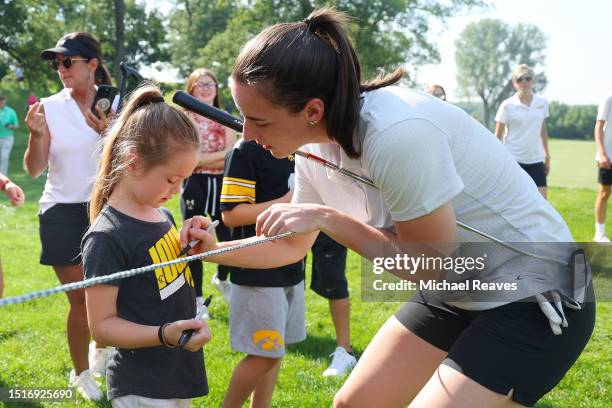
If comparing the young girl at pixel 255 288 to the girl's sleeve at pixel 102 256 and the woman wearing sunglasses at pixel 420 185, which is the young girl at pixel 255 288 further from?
the girl's sleeve at pixel 102 256

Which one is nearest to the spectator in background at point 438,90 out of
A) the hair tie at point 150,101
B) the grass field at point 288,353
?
the grass field at point 288,353

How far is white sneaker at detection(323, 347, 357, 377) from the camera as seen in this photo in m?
4.32

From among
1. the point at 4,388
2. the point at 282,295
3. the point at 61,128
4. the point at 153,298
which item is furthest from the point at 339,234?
the point at 4,388

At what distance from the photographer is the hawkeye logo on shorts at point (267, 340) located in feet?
10.8

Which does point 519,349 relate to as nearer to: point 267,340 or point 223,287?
point 267,340

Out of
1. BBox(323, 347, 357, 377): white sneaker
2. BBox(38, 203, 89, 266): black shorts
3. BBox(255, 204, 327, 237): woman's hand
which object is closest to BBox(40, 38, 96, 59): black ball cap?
BBox(38, 203, 89, 266): black shorts

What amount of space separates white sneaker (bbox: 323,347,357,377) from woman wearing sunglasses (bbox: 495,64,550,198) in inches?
193

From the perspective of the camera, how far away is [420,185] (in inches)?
74.7

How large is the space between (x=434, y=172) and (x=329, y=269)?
2.94 metres

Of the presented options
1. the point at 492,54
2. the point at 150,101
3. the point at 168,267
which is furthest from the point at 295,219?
the point at 492,54

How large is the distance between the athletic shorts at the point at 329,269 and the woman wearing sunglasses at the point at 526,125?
4.52 metres

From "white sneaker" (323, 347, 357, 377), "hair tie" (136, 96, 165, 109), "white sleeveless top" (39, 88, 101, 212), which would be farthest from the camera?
"white sneaker" (323, 347, 357, 377)

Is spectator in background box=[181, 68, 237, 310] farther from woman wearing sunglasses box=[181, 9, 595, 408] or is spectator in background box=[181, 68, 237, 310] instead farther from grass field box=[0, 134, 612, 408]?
woman wearing sunglasses box=[181, 9, 595, 408]

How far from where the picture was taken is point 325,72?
197 cm
